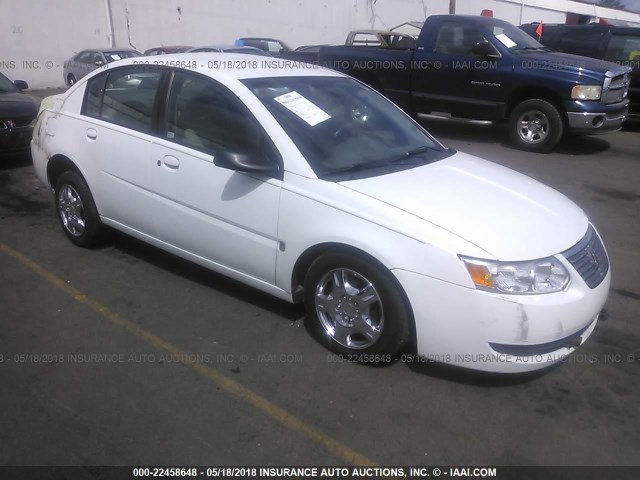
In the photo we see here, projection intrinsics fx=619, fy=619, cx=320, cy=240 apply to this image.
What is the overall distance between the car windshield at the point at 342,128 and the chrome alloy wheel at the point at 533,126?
5676 millimetres

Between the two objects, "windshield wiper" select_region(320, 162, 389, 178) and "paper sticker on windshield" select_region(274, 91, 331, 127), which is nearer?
"windshield wiper" select_region(320, 162, 389, 178)

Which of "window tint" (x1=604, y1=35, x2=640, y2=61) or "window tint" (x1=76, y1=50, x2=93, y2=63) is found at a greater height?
"window tint" (x1=604, y1=35, x2=640, y2=61)

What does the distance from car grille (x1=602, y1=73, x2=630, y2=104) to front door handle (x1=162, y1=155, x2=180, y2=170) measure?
7.35 meters

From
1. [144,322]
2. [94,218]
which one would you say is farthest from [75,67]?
[144,322]

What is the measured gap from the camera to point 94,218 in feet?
16.2

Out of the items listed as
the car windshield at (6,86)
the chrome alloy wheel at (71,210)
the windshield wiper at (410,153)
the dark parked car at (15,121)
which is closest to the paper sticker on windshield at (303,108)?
the windshield wiper at (410,153)

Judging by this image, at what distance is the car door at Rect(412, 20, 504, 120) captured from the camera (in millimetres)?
9867

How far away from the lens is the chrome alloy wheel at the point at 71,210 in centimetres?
506

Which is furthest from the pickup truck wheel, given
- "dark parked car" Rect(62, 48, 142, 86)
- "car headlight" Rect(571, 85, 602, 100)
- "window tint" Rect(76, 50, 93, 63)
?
"window tint" Rect(76, 50, 93, 63)

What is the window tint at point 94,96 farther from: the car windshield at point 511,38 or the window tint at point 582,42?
the window tint at point 582,42

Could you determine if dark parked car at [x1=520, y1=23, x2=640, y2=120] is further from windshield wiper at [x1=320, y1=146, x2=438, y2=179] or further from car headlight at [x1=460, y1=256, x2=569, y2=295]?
car headlight at [x1=460, y1=256, x2=569, y2=295]

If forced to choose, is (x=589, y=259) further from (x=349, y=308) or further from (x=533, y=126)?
(x=533, y=126)

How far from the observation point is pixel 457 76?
10.1m

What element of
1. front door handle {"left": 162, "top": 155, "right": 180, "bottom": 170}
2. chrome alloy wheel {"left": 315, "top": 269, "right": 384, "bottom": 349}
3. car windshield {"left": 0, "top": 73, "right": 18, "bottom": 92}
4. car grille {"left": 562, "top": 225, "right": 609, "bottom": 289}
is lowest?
chrome alloy wheel {"left": 315, "top": 269, "right": 384, "bottom": 349}
